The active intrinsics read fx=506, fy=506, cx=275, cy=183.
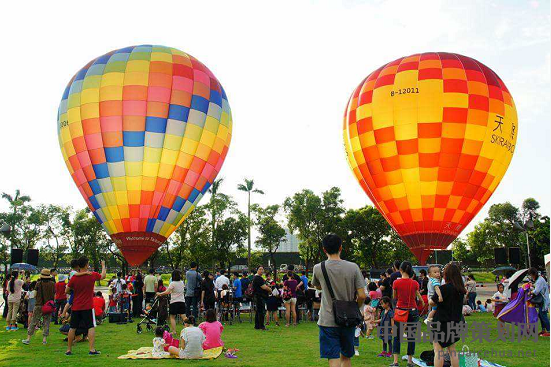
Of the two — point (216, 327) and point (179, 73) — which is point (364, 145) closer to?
point (179, 73)

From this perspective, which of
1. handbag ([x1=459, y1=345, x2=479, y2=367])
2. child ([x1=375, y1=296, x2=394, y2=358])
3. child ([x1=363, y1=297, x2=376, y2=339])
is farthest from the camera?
child ([x1=363, y1=297, x2=376, y2=339])

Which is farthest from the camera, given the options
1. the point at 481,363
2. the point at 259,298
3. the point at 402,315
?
the point at 259,298

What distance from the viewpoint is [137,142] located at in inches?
795

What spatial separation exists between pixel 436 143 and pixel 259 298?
11.3 m

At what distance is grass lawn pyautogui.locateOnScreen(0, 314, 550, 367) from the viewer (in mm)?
8766

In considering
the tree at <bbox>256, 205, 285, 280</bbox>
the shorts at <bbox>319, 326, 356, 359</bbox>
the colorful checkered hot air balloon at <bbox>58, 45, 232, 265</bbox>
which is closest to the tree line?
the tree at <bbox>256, 205, 285, 280</bbox>

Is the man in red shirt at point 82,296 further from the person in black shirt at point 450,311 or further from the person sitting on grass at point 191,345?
the person in black shirt at point 450,311

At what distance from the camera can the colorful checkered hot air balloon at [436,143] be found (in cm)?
2147

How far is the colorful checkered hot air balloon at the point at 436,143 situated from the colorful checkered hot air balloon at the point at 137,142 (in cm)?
785

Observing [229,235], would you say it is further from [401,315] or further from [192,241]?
[401,315]

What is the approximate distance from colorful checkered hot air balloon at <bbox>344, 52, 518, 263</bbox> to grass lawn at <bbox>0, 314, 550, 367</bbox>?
390 inches

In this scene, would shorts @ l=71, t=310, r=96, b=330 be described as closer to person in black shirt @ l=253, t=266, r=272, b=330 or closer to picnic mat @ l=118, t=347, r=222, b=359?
picnic mat @ l=118, t=347, r=222, b=359

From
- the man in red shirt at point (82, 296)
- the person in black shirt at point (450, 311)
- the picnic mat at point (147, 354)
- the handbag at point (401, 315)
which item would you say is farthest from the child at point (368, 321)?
the man in red shirt at point (82, 296)

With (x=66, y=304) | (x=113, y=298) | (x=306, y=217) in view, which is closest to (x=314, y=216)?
(x=306, y=217)
